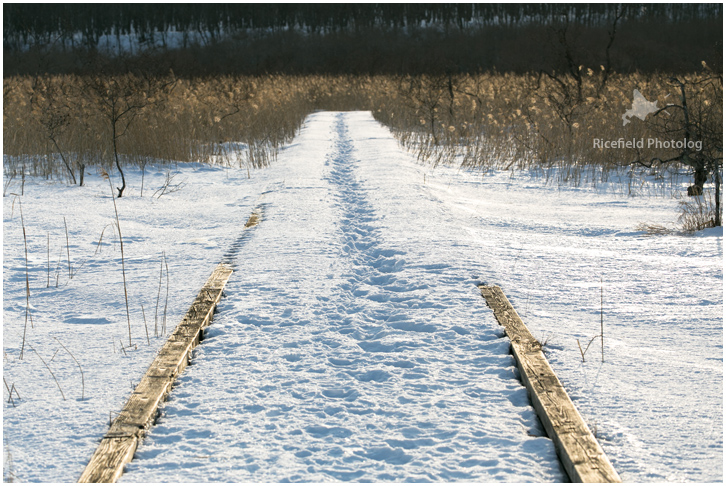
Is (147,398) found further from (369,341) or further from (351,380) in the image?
(369,341)

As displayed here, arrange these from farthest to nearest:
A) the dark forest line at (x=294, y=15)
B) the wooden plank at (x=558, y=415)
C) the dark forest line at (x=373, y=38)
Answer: the dark forest line at (x=294, y=15) < the dark forest line at (x=373, y=38) < the wooden plank at (x=558, y=415)

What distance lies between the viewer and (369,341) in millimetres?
3041

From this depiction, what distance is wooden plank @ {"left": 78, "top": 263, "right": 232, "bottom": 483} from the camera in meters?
1.99

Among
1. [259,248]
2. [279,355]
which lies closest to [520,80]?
[259,248]

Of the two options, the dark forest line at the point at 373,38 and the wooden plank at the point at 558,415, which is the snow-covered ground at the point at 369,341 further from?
the dark forest line at the point at 373,38

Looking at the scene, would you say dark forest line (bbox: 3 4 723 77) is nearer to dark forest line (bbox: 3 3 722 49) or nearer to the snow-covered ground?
dark forest line (bbox: 3 3 722 49)

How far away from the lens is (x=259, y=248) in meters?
4.77

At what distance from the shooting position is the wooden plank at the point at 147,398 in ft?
6.51

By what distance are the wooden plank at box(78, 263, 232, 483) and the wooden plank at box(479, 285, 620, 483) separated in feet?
4.98

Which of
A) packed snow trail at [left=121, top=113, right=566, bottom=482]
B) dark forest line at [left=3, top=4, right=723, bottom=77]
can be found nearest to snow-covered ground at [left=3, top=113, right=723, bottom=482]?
packed snow trail at [left=121, top=113, right=566, bottom=482]

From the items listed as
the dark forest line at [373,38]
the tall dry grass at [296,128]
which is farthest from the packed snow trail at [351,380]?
the dark forest line at [373,38]

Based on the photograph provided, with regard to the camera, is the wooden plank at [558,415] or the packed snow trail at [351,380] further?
the packed snow trail at [351,380]

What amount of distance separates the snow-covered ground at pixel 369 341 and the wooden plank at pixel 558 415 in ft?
0.20

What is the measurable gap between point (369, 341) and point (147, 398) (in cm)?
112
